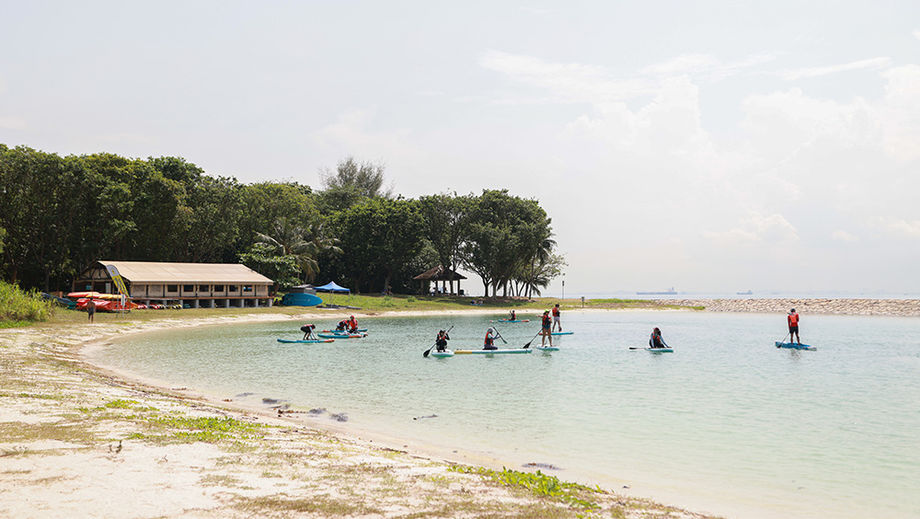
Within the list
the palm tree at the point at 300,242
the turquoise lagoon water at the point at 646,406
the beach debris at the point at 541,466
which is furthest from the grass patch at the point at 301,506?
the palm tree at the point at 300,242

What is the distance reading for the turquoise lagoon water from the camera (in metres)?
10.8

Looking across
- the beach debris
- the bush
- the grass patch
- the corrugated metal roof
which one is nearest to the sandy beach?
the grass patch

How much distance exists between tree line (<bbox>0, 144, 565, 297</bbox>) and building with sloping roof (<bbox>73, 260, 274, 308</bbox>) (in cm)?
391

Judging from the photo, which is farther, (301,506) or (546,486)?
(546,486)

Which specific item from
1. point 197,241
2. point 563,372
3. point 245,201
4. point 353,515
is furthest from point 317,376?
point 245,201

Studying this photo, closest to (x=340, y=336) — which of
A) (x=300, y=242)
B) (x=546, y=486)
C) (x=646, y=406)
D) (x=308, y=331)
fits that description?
(x=308, y=331)

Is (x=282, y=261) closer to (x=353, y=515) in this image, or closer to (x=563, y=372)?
(x=563, y=372)

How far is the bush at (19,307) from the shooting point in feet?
109

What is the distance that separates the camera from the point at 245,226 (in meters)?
78.9

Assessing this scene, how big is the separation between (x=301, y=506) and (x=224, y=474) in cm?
196

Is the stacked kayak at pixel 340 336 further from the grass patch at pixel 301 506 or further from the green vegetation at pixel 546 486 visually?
the grass patch at pixel 301 506

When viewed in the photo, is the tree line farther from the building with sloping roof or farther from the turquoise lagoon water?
the turquoise lagoon water

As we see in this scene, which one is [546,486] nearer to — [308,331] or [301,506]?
[301,506]

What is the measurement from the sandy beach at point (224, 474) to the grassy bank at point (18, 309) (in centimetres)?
2311
